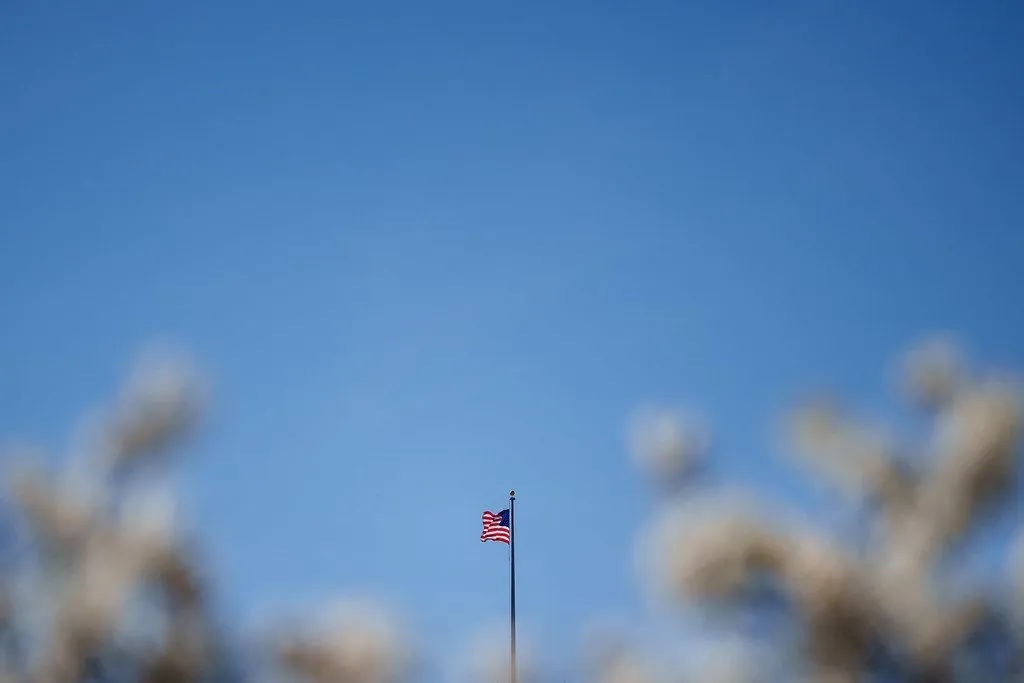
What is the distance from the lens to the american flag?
2586 centimetres

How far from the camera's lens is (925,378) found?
29.0 ft

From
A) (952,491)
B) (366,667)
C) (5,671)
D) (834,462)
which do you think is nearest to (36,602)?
(5,671)

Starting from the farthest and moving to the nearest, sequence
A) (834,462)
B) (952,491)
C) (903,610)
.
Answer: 1. (834,462)
2. (952,491)
3. (903,610)

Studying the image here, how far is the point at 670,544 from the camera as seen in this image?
834cm

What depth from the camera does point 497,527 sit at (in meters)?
26.2

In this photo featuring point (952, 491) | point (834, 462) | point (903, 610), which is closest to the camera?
point (903, 610)

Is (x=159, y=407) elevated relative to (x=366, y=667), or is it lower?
elevated

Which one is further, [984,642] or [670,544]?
[670,544]

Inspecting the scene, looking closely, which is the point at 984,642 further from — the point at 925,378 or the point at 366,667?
the point at 366,667

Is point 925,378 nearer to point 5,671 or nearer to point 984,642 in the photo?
point 984,642

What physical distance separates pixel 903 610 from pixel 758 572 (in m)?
1.16

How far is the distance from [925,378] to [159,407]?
7103 millimetres

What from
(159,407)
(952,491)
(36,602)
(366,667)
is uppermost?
(159,407)

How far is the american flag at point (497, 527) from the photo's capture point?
25859 millimetres
